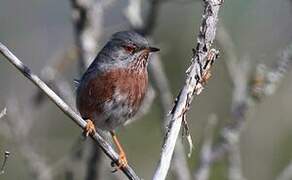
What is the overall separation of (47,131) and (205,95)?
231 centimetres

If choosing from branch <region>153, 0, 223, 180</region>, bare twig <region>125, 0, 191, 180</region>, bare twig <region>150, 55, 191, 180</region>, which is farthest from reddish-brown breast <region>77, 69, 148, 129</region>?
branch <region>153, 0, 223, 180</region>

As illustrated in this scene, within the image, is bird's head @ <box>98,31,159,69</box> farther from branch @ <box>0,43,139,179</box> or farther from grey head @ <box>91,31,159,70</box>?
branch @ <box>0,43,139,179</box>

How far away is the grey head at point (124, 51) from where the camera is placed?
6920mm

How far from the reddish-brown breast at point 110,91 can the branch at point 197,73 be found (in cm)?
208

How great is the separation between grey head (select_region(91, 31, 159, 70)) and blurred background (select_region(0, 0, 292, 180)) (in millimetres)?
507

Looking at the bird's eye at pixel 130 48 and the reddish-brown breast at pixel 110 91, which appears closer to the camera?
the reddish-brown breast at pixel 110 91

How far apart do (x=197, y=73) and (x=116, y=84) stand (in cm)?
217

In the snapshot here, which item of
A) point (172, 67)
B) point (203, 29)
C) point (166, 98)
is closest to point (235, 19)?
point (172, 67)

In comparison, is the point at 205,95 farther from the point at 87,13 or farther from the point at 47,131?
the point at 87,13

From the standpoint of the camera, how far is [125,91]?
672 centimetres

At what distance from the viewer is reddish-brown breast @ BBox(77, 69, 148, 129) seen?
6.69 m

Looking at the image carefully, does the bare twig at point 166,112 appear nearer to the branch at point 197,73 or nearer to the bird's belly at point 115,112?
the bird's belly at point 115,112

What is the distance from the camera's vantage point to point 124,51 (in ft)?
23.2

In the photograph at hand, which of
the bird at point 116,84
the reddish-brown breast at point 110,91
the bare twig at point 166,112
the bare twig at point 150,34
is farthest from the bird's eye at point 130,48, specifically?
the bare twig at point 150,34
